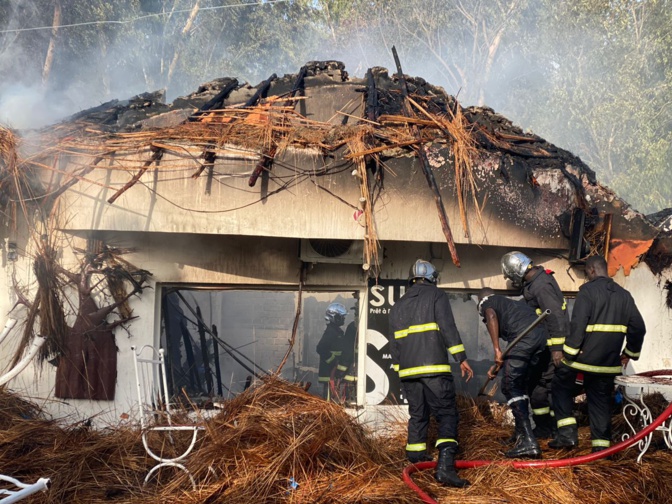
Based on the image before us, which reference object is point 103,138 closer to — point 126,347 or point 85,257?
point 85,257

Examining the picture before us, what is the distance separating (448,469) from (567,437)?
1381mm

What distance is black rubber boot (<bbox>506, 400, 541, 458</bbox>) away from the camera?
5730mm

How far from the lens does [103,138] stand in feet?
22.1

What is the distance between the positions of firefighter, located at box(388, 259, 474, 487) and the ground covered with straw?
299mm

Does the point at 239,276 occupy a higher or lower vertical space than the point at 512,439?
higher

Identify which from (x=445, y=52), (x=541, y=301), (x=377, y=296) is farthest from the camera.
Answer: (x=445, y=52)

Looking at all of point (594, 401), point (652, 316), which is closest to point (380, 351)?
point (594, 401)

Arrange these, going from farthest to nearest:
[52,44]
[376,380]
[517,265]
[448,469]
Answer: [52,44], [376,380], [517,265], [448,469]

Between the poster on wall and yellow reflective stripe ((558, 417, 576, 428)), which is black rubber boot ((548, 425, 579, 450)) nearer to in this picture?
yellow reflective stripe ((558, 417, 576, 428))

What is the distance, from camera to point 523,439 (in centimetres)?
581

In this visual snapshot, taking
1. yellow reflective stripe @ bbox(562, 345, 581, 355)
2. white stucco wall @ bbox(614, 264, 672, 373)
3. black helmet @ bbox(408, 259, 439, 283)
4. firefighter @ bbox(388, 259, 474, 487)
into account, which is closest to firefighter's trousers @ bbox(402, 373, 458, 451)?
firefighter @ bbox(388, 259, 474, 487)

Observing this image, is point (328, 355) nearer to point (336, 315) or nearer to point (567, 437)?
point (336, 315)

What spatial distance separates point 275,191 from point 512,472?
3423 mm

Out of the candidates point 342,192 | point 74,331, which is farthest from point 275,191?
→ point 74,331
